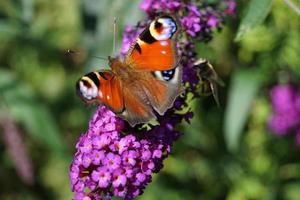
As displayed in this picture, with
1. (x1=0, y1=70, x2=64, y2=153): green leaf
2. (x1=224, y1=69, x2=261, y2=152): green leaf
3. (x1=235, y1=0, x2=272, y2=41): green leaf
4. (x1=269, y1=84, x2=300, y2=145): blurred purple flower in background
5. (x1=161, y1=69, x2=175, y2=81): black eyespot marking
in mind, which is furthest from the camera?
(x1=269, y1=84, x2=300, y2=145): blurred purple flower in background

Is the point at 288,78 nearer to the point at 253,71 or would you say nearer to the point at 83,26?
the point at 253,71

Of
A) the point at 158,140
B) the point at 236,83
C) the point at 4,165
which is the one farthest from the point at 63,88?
the point at 158,140

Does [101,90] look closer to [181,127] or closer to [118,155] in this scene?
[118,155]

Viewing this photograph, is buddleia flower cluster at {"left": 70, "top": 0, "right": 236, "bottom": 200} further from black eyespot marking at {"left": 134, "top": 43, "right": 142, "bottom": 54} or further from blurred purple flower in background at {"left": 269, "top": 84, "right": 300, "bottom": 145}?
blurred purple flower in background at {"left": 269, "top": 84, "right": 300, "bottom": 145}

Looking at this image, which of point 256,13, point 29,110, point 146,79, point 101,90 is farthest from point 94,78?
point 29,110

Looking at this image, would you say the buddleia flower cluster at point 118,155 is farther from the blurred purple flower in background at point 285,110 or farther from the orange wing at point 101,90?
the blurred purple flower in background at point 285,110

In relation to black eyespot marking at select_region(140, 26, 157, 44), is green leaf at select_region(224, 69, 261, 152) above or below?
above

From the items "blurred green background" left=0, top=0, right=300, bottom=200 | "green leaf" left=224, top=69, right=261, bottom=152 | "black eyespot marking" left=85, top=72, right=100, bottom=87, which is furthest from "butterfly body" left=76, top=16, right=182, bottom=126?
"green leaf" left=224, top=69, right=261, bottom=152

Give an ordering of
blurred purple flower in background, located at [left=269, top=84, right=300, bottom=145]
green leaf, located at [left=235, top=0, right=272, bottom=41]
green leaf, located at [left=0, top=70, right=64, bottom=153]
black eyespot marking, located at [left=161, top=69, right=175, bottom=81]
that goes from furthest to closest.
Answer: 1. blurred purple flower in background, located at [left=269, top=84, right=300, bottom=145]
2. green leaf, located at [left=0, top=70, right=64, bottom=153]
3. green leaf, located at [left=235, top=0, right=272, bottom=41]
4. black eyespot marking, located at [left=161, top=69, right=175, bottom=81]
